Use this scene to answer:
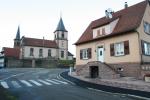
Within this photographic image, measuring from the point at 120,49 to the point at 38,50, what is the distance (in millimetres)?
43073

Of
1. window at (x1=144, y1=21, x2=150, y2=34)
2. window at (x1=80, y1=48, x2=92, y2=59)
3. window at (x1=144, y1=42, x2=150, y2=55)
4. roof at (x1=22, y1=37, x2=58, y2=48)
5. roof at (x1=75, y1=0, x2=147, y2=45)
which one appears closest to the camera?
roof at (x1=75, y1=0, x2=147, y2=45)

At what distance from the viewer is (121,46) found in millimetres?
22312

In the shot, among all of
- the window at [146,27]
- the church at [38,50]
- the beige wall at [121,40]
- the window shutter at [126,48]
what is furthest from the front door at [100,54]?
the church at [38,50]

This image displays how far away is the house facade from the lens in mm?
20484

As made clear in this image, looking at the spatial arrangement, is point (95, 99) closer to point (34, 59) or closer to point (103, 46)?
point (103, 46)

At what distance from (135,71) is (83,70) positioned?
7941mm

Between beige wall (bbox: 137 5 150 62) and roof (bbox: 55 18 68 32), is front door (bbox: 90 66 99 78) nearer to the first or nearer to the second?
beige wall (bbox: 137 5 150 62)

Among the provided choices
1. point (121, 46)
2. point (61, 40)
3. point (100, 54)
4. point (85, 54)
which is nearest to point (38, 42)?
point (61, 40)

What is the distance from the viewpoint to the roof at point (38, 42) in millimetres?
60578

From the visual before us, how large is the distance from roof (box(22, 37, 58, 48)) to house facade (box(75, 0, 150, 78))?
119ft

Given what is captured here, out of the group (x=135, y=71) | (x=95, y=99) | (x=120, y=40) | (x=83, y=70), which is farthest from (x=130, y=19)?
(x=95, y=99)

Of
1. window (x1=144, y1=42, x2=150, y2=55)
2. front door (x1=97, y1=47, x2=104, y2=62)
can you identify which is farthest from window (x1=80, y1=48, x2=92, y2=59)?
window (x1=144, y1=42, x2=150, y2=55)

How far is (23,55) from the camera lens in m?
59.1

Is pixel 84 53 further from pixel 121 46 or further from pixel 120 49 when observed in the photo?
pixel 121 46
